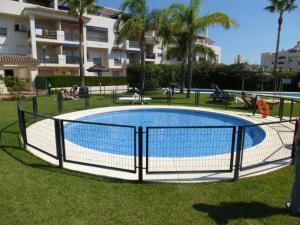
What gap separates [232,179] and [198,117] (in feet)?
31.3

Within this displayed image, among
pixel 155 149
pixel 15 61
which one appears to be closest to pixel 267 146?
pixel 155 149

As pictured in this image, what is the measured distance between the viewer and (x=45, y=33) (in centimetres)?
3191

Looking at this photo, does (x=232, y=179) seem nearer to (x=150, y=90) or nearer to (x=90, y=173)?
(x=90, y=173)

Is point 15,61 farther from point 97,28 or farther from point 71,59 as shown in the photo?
point 97,28

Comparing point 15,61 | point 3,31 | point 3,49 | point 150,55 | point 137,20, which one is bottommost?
point 15,61

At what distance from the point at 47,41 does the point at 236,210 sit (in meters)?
33.6

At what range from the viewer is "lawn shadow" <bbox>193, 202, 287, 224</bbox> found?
3832 millimetres

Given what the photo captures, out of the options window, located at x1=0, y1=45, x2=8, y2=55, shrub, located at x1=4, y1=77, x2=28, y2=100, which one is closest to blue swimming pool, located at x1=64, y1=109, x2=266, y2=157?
shrub, located at x1=4, y1=77, x2=28, y2=100

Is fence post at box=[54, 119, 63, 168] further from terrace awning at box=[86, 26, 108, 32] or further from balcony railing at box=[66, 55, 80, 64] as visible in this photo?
terrace awning at box=[86, 26, 108, 32]

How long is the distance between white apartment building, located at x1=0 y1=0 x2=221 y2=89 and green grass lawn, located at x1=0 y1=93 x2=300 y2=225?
20821 millimetres

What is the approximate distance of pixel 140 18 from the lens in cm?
2048

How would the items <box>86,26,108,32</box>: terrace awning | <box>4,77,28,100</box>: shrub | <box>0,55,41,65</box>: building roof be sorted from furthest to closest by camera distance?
<box>86,26,108,32</box>: terrace awning → <box>0,55,41,65</box>: building roof → <box>4,77,28,100</box>: shrub

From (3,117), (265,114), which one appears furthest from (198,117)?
(3,117)

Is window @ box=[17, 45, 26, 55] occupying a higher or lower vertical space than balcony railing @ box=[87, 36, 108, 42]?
lower
